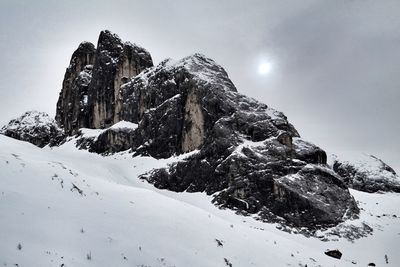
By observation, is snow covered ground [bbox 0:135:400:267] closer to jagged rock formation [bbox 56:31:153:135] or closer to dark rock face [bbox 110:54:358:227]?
dark rock face [bbox 110:54:358:227]

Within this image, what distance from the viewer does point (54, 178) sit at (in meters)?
17.7

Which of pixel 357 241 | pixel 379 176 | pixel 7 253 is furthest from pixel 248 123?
pixel 7 253

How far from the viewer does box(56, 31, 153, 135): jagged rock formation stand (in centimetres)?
9256

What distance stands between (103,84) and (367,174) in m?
61.7

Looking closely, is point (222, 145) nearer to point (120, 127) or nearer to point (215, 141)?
point (215, 141)

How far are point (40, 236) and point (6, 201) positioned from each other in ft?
7.79

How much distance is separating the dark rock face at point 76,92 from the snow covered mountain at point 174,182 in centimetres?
40

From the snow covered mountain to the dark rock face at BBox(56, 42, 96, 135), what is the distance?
1.32 ft

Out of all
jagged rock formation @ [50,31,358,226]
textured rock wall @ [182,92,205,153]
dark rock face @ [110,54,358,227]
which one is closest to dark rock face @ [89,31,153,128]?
jagged rock formation @ [50,31,358,226]

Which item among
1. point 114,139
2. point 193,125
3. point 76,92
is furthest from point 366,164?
point 76,92

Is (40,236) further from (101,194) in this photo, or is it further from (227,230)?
(227,230)

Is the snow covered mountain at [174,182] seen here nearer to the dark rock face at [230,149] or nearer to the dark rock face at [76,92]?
the dark rock face at [230,149]

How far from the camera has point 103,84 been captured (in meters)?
95.2

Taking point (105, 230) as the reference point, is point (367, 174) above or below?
above
